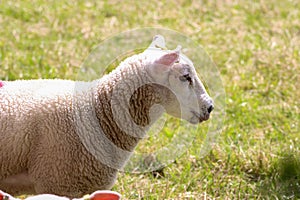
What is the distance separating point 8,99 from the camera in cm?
401

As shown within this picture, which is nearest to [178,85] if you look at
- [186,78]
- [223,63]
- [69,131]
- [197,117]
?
[186,78]

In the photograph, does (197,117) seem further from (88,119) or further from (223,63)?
(223,63)

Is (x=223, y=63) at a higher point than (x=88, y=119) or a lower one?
lower

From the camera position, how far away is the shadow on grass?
4.75 metres

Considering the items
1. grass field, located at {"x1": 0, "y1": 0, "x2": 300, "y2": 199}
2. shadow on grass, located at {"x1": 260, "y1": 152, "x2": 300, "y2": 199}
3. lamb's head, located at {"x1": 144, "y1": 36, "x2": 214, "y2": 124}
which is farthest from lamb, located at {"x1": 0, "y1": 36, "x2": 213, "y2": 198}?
shadow on grass, located at {"x1": 260, "y1": 152, "x2": 300, "y2": 199}

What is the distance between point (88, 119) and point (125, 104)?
24cm

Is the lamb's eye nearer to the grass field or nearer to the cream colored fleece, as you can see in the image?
the cream colored fleece

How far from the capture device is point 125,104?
13.3 ft

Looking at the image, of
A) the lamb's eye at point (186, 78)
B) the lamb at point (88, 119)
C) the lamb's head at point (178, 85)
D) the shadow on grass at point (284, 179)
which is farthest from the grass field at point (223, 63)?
the lamb's eye at point (186, 78)

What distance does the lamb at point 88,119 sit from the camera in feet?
12.8

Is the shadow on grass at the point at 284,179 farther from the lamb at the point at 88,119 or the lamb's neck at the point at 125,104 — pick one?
the lamb's neck at the point at 125,104

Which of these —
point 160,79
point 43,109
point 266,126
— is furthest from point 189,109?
point 266,126

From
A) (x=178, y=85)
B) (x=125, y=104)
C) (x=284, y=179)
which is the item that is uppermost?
(x=178, y=85)

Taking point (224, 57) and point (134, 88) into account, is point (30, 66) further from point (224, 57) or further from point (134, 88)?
point (134, 88)
